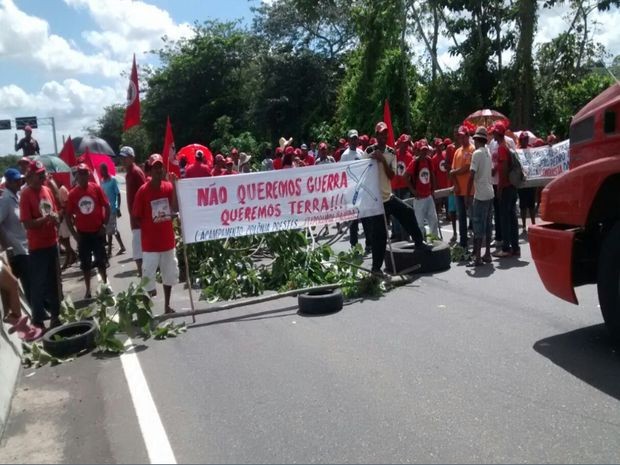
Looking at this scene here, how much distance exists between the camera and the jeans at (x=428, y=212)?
10.8m

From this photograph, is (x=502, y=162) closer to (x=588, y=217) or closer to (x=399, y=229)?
(x=399, y=229)

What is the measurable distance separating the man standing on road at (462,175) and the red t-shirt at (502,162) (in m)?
0.47

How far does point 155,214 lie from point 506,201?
5.55 meters

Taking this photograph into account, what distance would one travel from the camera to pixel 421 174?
1065cm

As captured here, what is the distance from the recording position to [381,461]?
3.90 metres

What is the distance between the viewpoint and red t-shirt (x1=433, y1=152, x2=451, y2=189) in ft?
43.0

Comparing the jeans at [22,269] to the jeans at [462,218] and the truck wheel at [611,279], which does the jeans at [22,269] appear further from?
the truck wheel at [611,279]

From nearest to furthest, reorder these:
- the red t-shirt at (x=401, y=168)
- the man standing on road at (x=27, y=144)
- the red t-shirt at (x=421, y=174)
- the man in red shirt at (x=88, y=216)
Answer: the man in red shirt at (x=88, y=216) → the red t-shirt at (x=421, y=174) → the red t-shirt at (x=401, y=168) → the man standing on road at (x=27, y=144)

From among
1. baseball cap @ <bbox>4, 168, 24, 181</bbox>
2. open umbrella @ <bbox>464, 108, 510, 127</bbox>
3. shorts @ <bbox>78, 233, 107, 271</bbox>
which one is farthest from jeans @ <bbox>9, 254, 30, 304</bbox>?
open umbrella @ <bbox>464, 108, 510, 127</bbox>

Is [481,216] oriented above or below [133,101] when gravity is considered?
below

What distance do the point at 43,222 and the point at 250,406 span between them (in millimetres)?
4064

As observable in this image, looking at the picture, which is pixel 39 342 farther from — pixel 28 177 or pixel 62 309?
pixel 28 177

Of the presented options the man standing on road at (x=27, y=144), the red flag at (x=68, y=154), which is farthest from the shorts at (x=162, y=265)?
the man standing on road at (x=27, y=144)

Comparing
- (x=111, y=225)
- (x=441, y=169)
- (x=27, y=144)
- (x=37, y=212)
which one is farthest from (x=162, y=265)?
(x=27, y=144)
